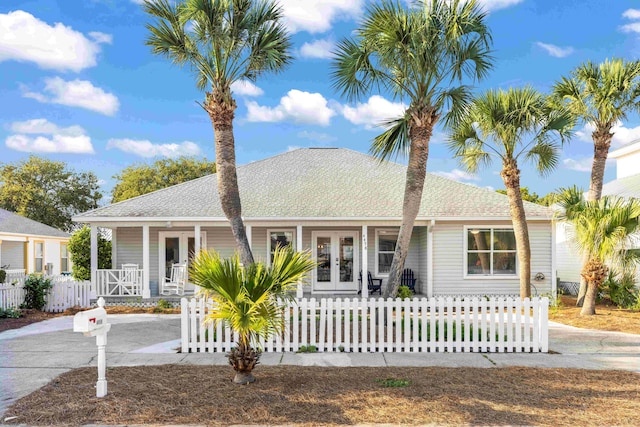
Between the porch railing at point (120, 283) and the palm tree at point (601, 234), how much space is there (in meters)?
13.3

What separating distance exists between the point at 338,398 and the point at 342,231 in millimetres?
12024

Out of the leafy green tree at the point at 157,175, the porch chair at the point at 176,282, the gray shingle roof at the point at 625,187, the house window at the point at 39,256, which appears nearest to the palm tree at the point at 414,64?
the porch chair at the point at 176,282

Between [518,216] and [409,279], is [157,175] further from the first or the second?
[518,216]

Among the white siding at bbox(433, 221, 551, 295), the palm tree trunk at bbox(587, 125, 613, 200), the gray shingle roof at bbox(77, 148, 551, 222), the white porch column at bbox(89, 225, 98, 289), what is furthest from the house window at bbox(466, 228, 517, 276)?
the white porch column at bbox(89, 225, 98, 289)

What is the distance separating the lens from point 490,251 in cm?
1677

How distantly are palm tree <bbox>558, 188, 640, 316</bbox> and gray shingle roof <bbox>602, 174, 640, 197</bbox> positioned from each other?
→ 8197 mm

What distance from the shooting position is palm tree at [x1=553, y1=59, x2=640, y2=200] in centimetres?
1457

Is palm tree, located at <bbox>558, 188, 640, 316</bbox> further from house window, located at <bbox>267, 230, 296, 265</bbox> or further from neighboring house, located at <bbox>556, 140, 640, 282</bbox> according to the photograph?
house window, located at <bbox>267, 230, 296, 265</bbox>

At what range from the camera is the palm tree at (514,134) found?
43.8 feet

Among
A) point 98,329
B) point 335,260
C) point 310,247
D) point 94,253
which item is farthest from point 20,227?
point 98,329

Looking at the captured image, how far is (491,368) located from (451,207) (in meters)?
9.83

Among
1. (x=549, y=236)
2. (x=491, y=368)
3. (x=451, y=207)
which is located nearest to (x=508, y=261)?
(x=549, y=236)

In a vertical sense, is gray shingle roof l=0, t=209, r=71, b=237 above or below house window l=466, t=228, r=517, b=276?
above

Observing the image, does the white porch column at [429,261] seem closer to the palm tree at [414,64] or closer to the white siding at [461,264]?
the white siding at [461,264]
